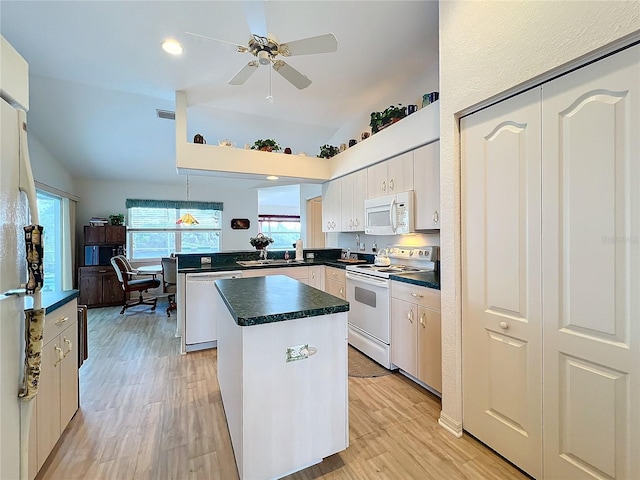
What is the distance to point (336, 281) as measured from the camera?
3.73 m

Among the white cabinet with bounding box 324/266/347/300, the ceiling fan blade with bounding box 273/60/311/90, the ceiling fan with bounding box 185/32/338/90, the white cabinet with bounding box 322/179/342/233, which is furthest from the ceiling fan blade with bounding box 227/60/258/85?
the white cabinet with bounding box 324/266/347/300

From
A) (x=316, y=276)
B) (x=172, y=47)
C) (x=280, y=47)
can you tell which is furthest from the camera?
(x=316, y=276)

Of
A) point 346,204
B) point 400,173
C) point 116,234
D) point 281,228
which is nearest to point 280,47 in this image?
point 400,173

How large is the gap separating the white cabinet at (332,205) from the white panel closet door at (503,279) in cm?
249

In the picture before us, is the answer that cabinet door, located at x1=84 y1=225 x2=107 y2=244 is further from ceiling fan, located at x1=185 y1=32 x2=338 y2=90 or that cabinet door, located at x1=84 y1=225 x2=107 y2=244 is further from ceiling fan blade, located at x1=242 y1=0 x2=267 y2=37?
ceiling fan blade, located at x1=242 y1=0 x2=267 y2=37

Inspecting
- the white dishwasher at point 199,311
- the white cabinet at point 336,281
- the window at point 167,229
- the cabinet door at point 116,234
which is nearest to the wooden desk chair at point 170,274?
the window at point 167,229

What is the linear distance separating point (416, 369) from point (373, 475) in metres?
1.02

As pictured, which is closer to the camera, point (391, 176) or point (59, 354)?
point (59, 354)

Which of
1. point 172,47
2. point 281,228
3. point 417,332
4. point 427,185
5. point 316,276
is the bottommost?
point 417,332

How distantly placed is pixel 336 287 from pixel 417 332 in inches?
57.1

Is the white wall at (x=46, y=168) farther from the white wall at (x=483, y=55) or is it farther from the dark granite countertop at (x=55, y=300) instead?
the white wall at (x=483, y=55)

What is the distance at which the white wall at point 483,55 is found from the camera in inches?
48.9

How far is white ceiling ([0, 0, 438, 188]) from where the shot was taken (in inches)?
89.6

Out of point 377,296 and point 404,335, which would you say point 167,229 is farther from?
point 404,335
